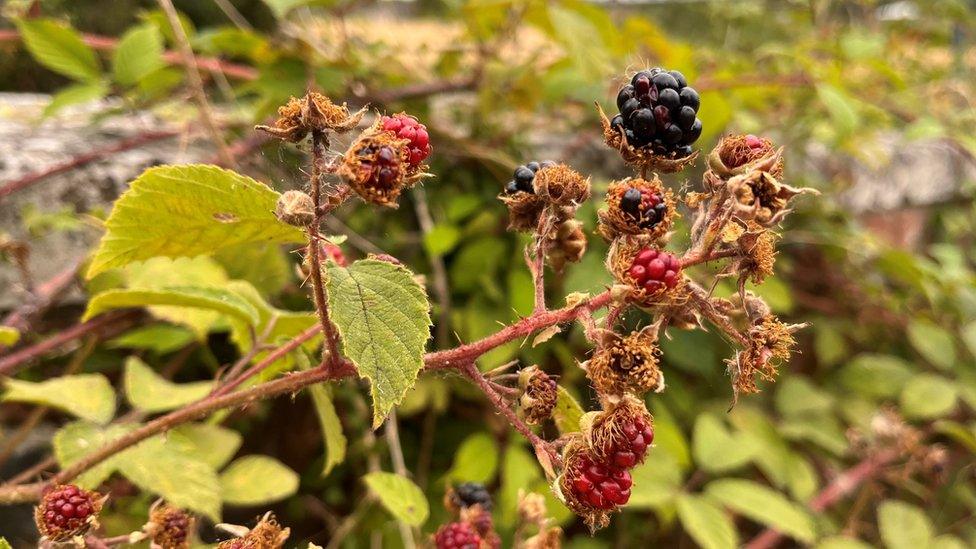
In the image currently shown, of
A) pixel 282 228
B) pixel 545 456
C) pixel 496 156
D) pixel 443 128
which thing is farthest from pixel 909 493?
pixel 282 228

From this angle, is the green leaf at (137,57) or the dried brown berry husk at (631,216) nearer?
the dried brown berry husk at (631,216)

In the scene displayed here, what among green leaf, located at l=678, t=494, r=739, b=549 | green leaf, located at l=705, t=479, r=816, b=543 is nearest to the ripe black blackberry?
green leaf, located at l=678, t=494, r=739, b=549

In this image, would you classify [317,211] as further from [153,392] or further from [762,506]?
[762,506]

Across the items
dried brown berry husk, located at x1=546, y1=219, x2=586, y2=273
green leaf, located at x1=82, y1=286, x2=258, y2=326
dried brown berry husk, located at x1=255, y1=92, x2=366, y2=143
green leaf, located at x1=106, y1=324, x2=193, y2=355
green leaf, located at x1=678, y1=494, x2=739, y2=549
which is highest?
dried brown berry husk, located at x1=255, y1=92, x2=366, y2=143

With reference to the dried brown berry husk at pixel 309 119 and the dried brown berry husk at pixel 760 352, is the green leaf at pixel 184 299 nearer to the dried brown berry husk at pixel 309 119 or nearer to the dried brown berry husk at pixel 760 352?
the dried brown berry husk at pixel 309 119

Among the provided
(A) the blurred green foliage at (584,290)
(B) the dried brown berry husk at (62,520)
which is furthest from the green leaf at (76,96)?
(B) the dried brown berry husk at (62,520)

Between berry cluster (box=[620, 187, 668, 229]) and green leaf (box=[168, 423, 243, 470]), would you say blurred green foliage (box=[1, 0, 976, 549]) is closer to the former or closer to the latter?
green leaf (box=[168, 423, 243, 470])

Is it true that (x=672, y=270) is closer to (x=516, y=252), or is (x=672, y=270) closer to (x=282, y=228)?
(x=282, y=228)
